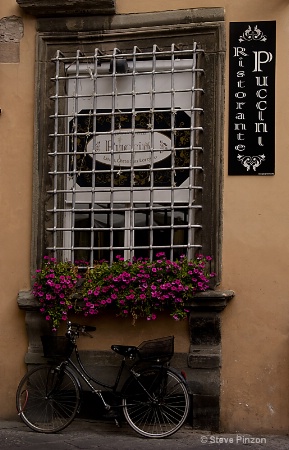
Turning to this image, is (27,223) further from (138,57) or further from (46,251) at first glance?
(138,57)

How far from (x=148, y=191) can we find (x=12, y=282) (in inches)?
64.9

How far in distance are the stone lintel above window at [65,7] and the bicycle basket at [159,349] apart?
10.9 feet

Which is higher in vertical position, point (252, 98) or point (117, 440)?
point (252, 98)

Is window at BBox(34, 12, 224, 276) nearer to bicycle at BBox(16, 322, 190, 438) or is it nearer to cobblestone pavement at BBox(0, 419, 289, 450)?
bicycle at BBox(16, 322, 190, 438)

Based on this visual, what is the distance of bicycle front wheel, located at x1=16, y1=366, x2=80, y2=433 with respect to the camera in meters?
8.11

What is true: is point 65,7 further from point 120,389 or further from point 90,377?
point 120,389

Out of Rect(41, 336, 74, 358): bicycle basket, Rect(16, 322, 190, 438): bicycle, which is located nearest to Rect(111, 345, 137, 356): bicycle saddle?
Rect(16, 322, 190, 438): bicycle

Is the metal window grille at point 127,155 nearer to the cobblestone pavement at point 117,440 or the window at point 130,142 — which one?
the window at point 130,142

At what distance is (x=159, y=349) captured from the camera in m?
7.92

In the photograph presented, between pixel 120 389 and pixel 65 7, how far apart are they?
3.82 m

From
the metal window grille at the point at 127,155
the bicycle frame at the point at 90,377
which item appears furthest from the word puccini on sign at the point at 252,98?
the bicycle frame at the point at 90,377

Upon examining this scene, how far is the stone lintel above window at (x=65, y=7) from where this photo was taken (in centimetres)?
869

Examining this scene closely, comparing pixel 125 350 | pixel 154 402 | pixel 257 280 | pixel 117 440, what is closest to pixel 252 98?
pixel 257 280

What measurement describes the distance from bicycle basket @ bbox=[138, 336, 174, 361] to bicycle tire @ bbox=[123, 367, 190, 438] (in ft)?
0.37
